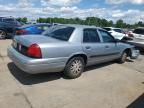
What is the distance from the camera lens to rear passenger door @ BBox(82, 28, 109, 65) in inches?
230

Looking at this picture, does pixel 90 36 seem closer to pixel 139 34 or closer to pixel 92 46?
pixel 92 46

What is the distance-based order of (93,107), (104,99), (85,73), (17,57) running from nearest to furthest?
(93,107)
(104,99)
(17,57)
(85,73)

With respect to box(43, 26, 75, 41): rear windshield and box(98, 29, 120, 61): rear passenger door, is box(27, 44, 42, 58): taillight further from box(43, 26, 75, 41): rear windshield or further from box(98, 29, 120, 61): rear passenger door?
box(98, 29, 120, 61): rear passenger door

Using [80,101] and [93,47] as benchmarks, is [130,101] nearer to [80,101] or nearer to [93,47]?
[80,101]

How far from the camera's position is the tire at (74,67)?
5453 millimetres

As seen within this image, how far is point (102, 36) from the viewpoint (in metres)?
6.59

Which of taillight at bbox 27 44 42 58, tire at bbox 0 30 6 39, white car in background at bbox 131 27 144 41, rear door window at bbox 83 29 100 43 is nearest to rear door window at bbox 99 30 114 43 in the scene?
rear door window at bbox 83 29 100 43

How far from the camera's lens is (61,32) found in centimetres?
582

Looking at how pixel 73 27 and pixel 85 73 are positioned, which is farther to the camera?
pixel 85 73

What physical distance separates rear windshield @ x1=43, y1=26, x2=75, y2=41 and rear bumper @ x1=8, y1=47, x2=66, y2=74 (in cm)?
76

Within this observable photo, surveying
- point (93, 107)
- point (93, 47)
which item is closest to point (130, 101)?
point (93, 107)

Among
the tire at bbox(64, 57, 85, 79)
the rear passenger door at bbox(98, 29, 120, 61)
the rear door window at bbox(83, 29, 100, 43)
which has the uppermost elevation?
the rear door window at bbox(83, 29, 100, 43)

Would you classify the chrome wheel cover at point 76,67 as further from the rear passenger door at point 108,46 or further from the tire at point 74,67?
the rear passenger door at point 108,46

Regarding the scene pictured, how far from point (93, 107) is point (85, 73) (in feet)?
7.46
